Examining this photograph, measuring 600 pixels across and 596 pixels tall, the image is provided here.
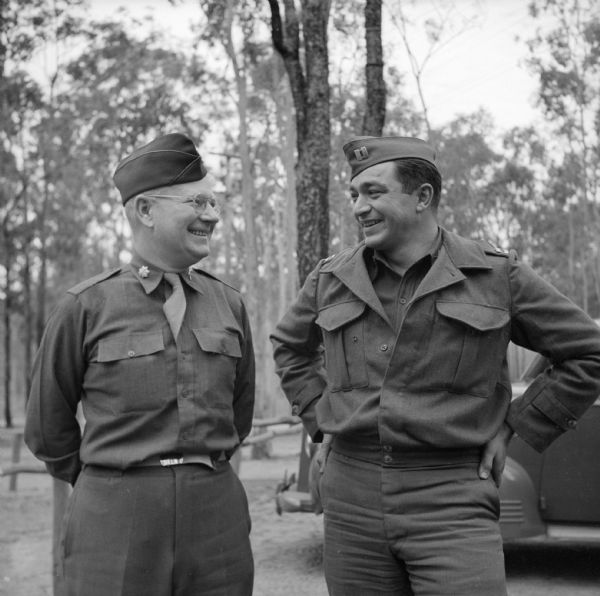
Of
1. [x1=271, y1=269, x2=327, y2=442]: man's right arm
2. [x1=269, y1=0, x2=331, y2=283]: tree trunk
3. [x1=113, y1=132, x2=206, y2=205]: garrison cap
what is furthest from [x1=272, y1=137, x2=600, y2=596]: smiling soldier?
[x1=269, y1=0, x2=331, y2=283]: tree trunk

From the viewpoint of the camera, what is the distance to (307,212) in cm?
845

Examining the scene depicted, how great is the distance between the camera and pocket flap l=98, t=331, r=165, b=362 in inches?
123

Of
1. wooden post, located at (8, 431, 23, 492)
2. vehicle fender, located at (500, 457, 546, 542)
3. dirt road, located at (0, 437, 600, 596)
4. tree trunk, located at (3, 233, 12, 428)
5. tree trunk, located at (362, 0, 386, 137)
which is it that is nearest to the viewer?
vehicle fender, located at (500, 457, 546, 542)

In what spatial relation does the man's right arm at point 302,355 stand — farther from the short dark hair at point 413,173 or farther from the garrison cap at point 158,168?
the garrison cap at point 158,168

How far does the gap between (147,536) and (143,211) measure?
1.06m

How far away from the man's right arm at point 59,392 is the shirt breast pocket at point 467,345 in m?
1.15

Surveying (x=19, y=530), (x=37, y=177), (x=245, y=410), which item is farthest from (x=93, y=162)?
(x=245, y=410)

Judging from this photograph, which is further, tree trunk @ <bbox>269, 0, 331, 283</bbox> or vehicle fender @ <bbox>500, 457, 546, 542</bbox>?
tree trunk @ <bbox>269, 0, 331, 283</bbox>

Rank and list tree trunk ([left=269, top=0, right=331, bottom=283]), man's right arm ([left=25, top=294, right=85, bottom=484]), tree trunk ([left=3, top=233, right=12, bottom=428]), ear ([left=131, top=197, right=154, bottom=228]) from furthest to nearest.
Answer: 1. tree trunk ([left=3, top=233, right=12, bottom=428])
2. tree trunk ([left=269, top=0, right=331, bottom=283])
3. ear ([left=131, top=197, right=154, bottom=228])
4. man's right arm ([left=25, top=294, right=85, bottom=484])

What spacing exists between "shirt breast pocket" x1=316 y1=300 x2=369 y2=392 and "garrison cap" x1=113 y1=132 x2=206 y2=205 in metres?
0.67

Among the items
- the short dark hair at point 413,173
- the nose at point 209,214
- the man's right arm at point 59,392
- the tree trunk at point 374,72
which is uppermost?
the tree trunk at point 374,72

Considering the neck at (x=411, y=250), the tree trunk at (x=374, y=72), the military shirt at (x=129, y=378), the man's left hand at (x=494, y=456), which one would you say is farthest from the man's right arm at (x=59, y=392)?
the tree trunk at (x=374, y=72)

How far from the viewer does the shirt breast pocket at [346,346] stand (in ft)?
10.7

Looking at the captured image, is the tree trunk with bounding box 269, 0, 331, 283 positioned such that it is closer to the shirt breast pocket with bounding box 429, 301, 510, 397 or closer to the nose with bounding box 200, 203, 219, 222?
the nose with bounding box 200, 203, 219, 222
